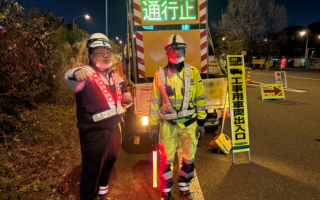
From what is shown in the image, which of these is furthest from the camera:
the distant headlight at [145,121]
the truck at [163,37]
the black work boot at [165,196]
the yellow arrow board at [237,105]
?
the truck at [163,37]

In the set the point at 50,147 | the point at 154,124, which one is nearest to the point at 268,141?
the point at 154,124

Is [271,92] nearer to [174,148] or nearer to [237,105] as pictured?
[237,105]

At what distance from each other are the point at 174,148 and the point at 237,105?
5.83ft

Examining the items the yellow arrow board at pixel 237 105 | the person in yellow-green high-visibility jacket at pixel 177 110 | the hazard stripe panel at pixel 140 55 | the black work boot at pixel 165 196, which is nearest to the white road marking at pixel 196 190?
the person in yellow-green high-visibility jacket at pixel 177 110

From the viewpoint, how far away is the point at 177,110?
2934 millimetres

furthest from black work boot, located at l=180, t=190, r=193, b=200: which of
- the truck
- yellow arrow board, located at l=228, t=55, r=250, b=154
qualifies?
the truck

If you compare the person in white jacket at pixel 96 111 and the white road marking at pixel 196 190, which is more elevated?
the person in white jacket at pixel 96 111

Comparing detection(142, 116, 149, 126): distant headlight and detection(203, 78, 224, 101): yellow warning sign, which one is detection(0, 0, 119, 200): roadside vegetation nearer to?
detection(142, 116, 149, 126): distant headlight

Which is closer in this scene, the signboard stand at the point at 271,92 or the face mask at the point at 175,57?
the face mask at the point at 175,57

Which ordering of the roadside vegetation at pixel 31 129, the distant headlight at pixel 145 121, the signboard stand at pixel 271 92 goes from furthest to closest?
the signboard stand at pixel 271 92
the distant headlight at pixel 145 121
the roadside vegetation at pixel 31 129

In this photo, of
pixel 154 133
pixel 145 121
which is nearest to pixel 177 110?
pixel 154 133

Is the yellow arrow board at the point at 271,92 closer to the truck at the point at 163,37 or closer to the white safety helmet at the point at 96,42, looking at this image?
the truck at the point at 163,37

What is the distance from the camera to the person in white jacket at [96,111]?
2.58 metres

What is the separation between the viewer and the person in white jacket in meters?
2.58
